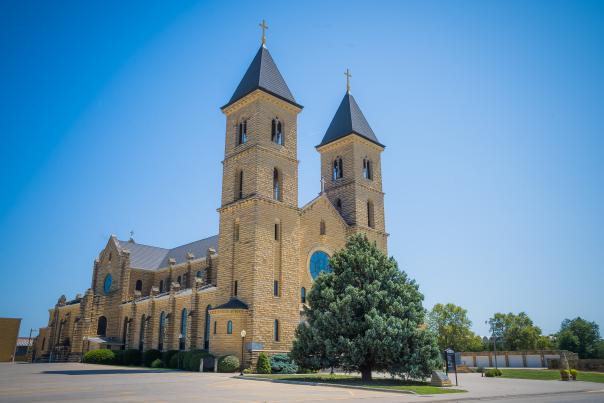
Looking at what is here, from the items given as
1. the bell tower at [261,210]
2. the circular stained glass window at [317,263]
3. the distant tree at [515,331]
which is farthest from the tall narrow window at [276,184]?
the distant tree at [515,331]

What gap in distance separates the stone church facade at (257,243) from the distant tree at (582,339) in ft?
183

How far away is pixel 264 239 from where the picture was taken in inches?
1398

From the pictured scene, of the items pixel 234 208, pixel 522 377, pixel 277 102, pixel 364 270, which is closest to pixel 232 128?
pixel 277 102

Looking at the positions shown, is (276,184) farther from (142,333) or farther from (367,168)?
(142,333)

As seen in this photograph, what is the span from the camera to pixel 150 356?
41.1 metres

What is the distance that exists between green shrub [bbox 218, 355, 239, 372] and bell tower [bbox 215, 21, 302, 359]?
5.57 feet

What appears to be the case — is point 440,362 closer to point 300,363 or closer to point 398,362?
point 398,362

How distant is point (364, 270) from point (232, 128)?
20.5 meters

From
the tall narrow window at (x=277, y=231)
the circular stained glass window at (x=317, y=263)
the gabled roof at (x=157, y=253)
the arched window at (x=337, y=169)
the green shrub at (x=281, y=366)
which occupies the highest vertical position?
the arched window at (x=337, y=169)

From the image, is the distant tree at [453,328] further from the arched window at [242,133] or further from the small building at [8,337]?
the small building at [8,337]

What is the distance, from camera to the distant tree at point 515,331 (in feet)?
263

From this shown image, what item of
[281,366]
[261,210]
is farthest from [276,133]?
[281,366]

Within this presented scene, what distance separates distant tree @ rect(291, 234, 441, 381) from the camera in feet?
77.5

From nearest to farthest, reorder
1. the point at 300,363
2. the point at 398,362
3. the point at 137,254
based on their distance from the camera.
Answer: the point at 398,362
the point at 300,363
the point at 137,254
